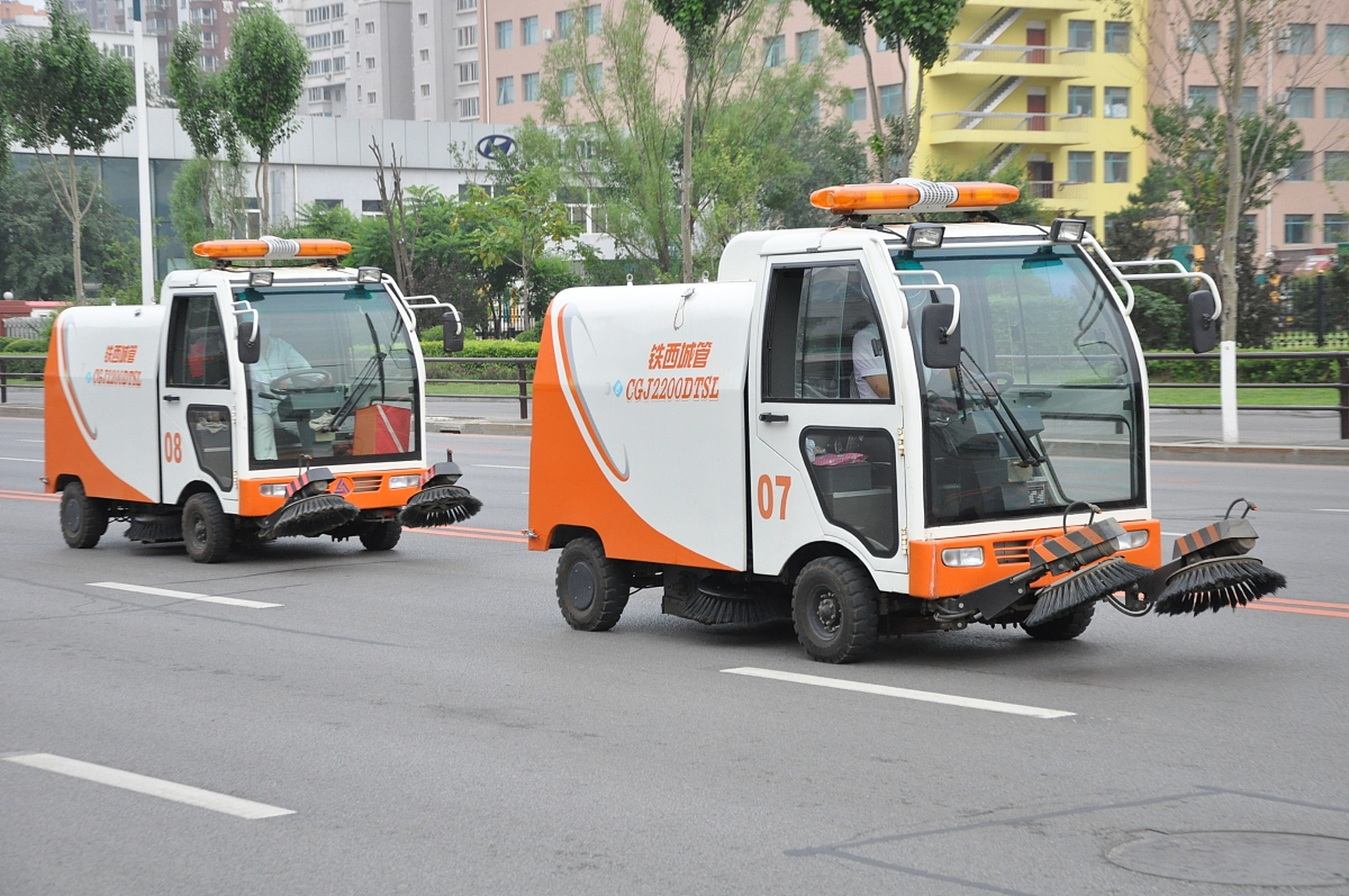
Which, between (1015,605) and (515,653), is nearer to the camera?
(1015,605)

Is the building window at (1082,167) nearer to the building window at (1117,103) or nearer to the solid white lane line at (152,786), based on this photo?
the building window at (1117,103)

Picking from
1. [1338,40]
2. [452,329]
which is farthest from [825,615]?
[1338,40]

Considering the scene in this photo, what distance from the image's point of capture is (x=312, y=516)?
1333cm

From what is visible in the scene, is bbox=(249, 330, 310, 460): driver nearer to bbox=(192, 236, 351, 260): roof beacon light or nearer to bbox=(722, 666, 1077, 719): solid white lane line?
bbox=(192, 236, 351, 260): roof beacon light

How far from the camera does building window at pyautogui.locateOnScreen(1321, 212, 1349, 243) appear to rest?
73.2 metres

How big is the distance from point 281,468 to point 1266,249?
68.5m

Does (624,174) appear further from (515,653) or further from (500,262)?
(515,653)

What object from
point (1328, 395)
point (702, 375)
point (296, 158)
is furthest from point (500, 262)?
point (702, 375)

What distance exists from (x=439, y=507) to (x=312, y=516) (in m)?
1.01

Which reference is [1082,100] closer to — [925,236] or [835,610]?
[925,236]

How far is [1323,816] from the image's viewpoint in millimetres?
5742

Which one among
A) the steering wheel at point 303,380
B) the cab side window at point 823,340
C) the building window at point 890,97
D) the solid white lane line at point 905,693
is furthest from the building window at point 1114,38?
the solid white lane line at point 905,693

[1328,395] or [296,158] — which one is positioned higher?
[296,158]

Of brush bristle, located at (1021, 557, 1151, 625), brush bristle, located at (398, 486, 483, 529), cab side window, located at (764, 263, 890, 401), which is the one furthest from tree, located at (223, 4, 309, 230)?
brush bristle, located at (1021, 557, 1151, 625)
